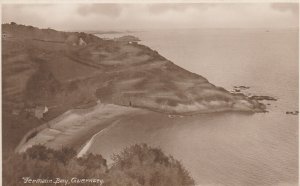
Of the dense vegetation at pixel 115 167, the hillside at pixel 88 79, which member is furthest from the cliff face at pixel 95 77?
the dense vegetation at pixel 115 167

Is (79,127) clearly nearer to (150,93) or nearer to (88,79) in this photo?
(88,79)

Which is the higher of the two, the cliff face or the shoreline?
the cliff face

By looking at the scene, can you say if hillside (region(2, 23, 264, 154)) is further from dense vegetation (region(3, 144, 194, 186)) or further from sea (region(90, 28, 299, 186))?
dense vegetation (region(3, 144, 194, 186))

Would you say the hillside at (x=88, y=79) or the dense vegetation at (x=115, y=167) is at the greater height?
the hillside at (x=88, y=79)

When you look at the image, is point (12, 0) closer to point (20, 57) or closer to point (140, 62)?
point (20, 57)

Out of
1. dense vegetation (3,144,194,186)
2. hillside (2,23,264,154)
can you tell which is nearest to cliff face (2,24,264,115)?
hillside (2,23,264,154)

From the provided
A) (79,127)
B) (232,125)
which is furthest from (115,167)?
(232,125)

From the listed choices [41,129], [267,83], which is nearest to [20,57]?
[41,129]

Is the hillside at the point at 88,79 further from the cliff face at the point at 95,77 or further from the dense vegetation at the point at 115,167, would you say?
the dense vegetation at the point at 115,167
